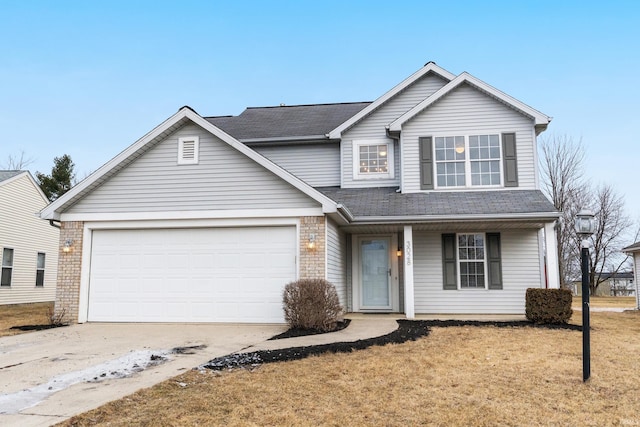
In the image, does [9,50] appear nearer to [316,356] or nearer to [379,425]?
[316,356]

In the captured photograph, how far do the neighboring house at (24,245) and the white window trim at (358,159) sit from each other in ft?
40.4

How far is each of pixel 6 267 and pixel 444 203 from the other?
16830mm

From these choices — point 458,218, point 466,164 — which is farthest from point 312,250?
point 466,164

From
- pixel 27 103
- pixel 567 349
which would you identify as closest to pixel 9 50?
pixel 27 103

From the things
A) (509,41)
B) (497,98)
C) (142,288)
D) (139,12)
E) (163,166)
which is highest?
(139,12)

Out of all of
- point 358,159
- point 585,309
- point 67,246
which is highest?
point 358,159

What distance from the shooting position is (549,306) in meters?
10.2

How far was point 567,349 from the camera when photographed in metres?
7.25

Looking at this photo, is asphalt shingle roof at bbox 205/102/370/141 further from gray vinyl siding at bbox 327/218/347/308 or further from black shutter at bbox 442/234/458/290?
black shutter at bbox 442/234/458/290

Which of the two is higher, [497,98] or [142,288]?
[497,98]

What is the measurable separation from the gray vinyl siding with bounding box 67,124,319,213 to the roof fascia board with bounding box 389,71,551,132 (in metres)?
4.11

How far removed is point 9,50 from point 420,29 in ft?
94.1

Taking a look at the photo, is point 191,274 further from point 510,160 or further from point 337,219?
point 510,160

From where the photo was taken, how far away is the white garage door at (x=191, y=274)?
10.3 metres
